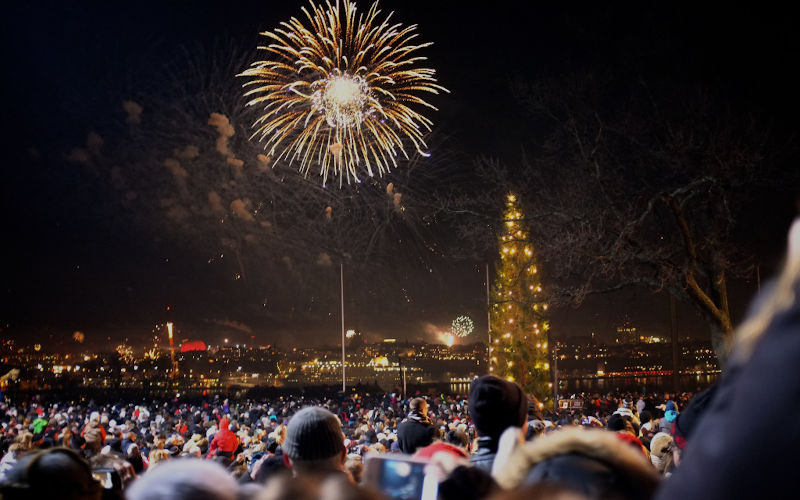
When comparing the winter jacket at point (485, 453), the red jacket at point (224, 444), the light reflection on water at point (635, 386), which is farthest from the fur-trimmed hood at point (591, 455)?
the light reflection on water at point (635, 386)

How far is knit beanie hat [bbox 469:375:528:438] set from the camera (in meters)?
3.64

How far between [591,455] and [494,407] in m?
1.91

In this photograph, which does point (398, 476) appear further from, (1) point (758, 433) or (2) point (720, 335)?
(2) point (720, 335)

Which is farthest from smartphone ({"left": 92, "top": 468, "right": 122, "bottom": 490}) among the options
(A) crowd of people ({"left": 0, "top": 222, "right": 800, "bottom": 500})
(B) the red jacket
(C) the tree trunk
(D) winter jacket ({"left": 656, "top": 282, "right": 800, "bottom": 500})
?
(C) the tree trunk

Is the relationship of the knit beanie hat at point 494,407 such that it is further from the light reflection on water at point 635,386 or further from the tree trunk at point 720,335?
the light reflection on water at point 635,386

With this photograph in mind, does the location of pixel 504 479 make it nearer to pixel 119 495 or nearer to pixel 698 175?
pixel 119 495

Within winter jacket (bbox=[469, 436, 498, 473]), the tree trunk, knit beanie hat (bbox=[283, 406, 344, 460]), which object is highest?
the tree trunk

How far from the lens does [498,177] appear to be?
19.0 metres

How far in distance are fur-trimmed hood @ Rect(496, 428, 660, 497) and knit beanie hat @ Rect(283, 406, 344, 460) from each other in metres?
1.84

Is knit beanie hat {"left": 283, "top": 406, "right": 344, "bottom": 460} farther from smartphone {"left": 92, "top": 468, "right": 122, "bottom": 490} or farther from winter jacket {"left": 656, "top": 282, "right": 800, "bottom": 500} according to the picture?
winter jacket {"left": 656, "top": 282, "right": 800, "bottom": 500}

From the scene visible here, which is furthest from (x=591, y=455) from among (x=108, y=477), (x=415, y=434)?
(x=415, y=434)

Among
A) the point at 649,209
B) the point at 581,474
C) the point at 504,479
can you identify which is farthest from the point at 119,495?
the point at 649,209

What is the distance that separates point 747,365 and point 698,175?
16.8m

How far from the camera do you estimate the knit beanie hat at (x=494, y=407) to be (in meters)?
3.64
